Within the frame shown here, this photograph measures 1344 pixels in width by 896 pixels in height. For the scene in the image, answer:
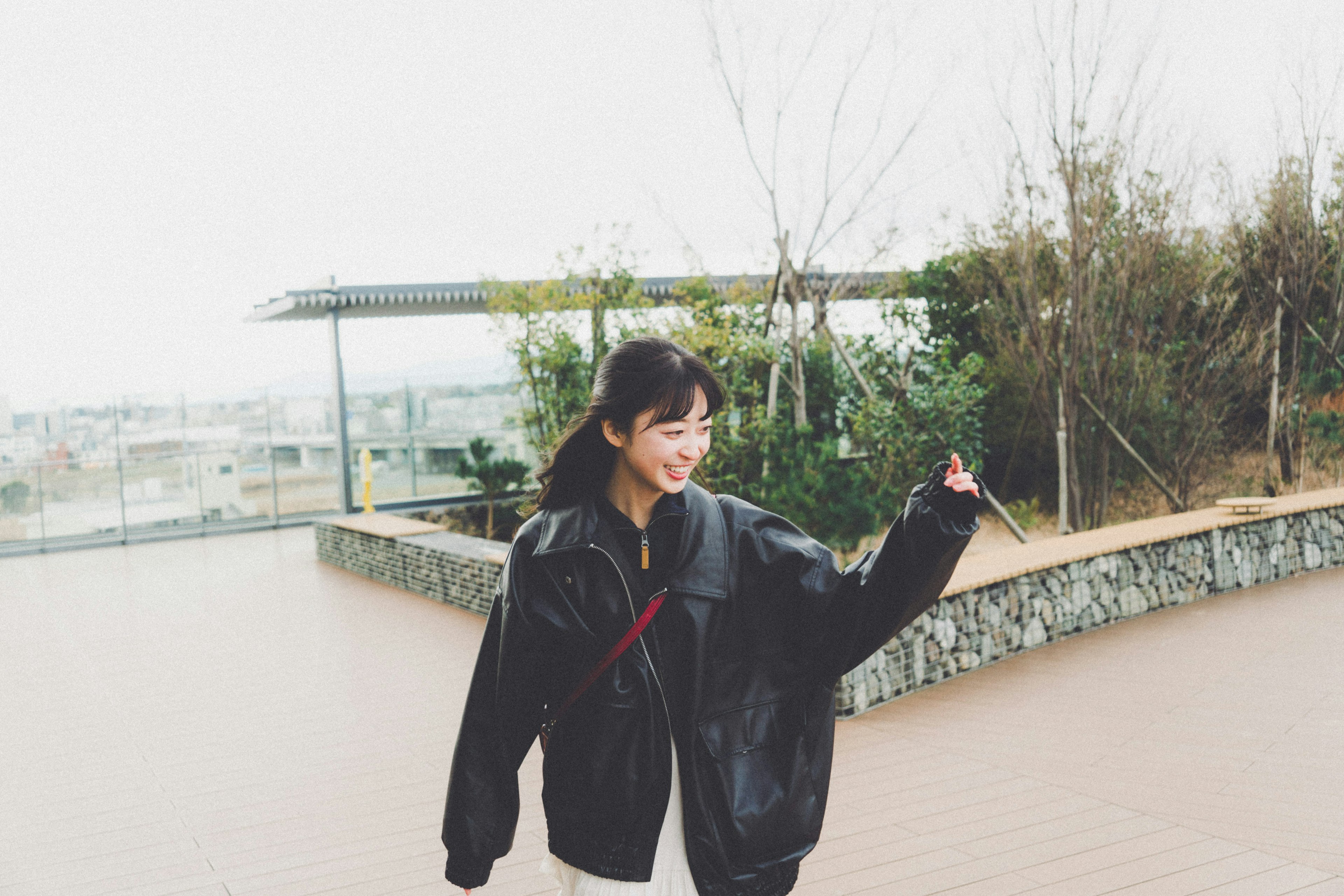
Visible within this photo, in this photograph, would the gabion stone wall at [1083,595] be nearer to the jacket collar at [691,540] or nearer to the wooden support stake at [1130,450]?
the wooden support stake at [1130,450]

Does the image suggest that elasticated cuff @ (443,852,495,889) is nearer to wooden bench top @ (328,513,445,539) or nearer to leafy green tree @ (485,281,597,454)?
wooden bench top @ (328,513,445,539)

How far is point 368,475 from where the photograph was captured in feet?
38.1

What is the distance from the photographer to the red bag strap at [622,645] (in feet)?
5.03

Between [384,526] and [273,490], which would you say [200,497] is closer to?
[273,490]

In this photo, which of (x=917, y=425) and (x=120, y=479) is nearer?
(x=917, y=425)

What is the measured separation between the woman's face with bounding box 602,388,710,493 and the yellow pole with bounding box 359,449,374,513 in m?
10.4

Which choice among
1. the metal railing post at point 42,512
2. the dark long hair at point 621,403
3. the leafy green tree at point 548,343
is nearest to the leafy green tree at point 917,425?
the leafy green tree at point 548,343

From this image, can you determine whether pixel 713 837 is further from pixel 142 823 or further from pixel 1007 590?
pixel 1007 590

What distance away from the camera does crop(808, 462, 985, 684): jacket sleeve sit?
1.45 m

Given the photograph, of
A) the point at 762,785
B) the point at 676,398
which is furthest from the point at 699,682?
the point at 676,398

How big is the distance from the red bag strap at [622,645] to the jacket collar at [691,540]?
1.3 inches

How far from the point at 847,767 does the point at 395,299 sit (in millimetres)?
9540

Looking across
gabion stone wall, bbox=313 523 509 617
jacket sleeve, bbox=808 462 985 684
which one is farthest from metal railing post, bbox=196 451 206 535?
jacket sleeve, bbox=808 462 985 684

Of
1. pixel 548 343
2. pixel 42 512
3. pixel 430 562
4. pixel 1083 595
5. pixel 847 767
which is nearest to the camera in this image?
pixel 847 767
